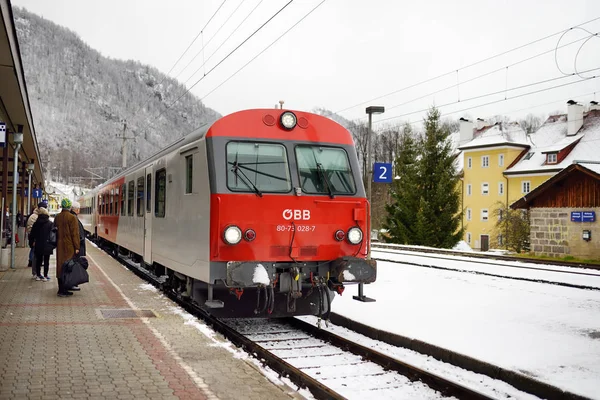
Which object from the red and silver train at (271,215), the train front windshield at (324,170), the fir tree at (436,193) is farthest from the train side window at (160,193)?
the fir tree at (436,193)

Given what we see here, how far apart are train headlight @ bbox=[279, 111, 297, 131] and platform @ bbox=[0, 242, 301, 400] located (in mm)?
3012

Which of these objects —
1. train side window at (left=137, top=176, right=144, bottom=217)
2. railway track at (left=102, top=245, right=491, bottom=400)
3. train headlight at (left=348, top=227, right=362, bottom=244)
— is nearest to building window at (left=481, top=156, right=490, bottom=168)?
train side window at (left=137, top=176, right=144, bottom=217)

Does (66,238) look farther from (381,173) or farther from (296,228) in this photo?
(381,173)

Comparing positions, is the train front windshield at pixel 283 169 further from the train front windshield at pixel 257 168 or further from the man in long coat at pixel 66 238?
the man in long coat at pixel 66 238

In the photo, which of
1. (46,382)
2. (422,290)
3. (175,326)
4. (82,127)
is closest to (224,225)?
(175,326)

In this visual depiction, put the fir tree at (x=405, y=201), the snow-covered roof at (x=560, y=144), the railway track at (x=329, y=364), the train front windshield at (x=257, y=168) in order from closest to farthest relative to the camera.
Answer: the railway track at (x=329, y=364), the train front windshield at (x=257, y=168), the fir tree at (x=405, y=201), the snow-covered roof at (x=560, y=144)

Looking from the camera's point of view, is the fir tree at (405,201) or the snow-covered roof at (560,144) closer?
the fir tree at (405,201)

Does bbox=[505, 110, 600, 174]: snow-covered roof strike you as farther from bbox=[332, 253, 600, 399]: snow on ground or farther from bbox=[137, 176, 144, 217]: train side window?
bbox=[137, 176, 144, 217]: train side window

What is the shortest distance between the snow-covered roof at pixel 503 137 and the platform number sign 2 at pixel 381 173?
36664mm

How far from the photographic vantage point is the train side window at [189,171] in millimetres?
8747

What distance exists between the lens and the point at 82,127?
7505 inches

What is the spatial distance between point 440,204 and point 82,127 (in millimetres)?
173813

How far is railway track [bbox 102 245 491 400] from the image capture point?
19.0ft

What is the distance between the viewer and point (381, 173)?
17250 millimetres
